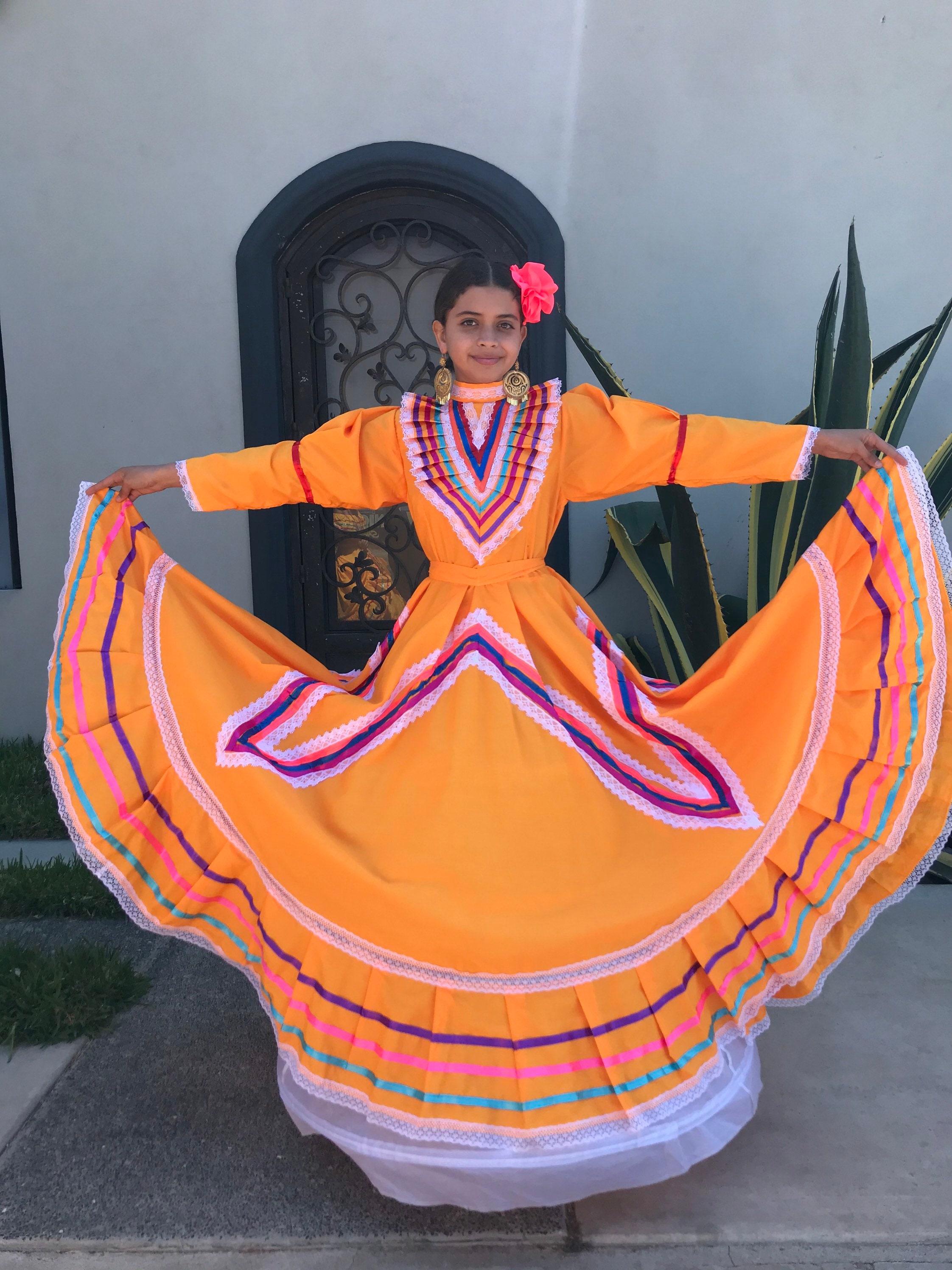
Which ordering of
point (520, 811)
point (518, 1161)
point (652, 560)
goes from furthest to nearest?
point (652, 560), point (520, 811), point (518, 1161)

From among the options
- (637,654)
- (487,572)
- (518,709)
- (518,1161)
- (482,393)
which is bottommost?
(518,1161)

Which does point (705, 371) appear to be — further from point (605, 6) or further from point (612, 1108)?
point (612, 1108)

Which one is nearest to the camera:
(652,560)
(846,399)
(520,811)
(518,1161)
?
(518,1161)

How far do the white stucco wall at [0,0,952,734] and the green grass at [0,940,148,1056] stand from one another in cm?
171

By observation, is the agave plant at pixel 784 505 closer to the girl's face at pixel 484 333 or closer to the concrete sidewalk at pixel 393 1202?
the girl's face at pixel 484 333

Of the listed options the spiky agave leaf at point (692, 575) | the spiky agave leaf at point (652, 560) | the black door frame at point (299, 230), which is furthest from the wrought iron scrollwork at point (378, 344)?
the spiky agave leaf at point (692, 575)

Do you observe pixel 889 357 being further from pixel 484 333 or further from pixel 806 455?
pixel 484 333

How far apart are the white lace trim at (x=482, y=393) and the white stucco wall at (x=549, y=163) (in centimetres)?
162

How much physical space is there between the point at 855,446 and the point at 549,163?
2189 millimetres

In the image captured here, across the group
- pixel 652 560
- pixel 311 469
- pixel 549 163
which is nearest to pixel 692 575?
pixel 652 560

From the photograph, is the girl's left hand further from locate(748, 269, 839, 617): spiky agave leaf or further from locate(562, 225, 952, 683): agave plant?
locate(748, 269, 839, 617): spiky agave leaf

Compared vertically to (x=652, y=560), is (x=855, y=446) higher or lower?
higher

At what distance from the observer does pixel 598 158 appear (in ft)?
11.9

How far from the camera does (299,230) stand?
3719 millimetres
